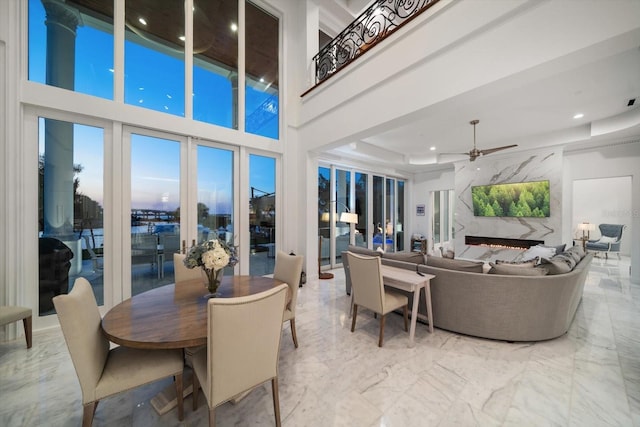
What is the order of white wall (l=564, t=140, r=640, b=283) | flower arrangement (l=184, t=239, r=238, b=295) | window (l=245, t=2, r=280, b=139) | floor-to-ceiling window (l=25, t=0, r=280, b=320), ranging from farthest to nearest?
1. white wall (l=564, t=140, r=640, b=283)
2. window (l=245, t=2, r=280, b=139)
3. floor-to-ceiling window (l=25, t=0, r=280, b=320)
4. flower arrangement (l=184, t=239, r=238, b=295)

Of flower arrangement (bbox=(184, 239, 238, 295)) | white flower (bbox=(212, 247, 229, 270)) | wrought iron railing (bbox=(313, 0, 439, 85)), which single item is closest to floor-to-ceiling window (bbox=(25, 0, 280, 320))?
wrought iron railing (bbox=(313, 0, 439, 85))

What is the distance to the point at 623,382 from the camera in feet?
6.51

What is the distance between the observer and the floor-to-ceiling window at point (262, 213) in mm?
4449

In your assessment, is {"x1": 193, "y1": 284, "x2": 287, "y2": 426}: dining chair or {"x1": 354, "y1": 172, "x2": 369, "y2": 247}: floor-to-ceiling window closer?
{"x1": 193, "y1": 284, "x2": 287, "y2": 426}: dining chair

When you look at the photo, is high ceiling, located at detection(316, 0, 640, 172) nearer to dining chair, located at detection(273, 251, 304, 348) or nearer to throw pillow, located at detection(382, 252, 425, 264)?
throw pillow, located at detection(382, 252, 425, 264)

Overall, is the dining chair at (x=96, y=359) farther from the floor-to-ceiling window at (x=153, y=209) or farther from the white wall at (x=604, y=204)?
the white wall at (x=604, y=204)

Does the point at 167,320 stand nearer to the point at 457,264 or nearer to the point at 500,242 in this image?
the point at 457,264

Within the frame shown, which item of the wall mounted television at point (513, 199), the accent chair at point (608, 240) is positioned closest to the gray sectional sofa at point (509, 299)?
the wall mounted television at point (513, 199)

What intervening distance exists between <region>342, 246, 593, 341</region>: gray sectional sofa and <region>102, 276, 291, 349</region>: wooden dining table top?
194 centimetres

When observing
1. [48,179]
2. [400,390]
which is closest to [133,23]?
[48,179]

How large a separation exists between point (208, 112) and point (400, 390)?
14.6ft

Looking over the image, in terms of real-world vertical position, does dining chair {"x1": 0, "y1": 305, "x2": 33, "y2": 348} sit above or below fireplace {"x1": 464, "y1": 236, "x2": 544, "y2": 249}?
below

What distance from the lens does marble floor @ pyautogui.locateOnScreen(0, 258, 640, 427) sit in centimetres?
164

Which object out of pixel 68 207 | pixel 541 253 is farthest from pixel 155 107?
pixel 541 253
